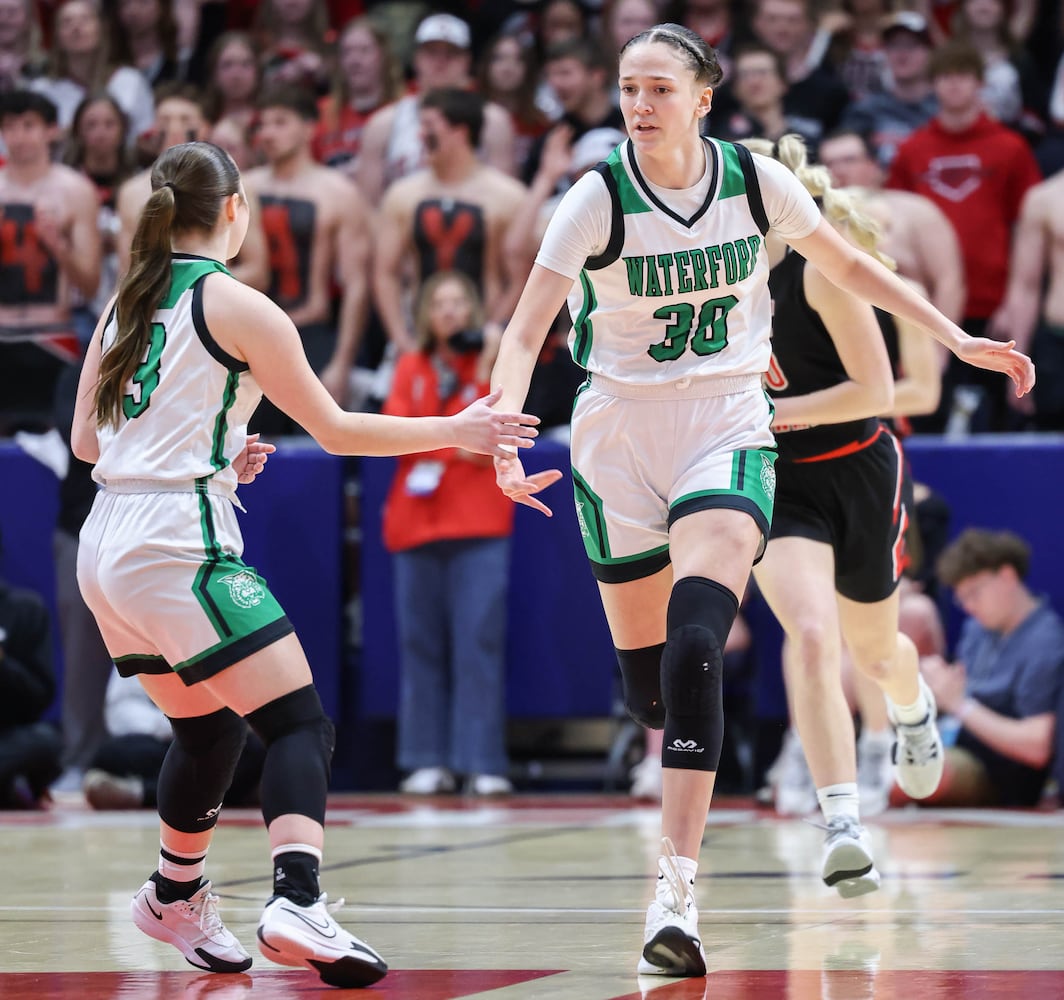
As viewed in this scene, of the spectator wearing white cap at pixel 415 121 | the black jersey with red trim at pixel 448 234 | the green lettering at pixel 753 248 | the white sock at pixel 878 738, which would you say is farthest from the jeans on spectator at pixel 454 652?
the green lettering at pixel 753 248

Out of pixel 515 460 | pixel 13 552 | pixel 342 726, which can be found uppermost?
pixel 515 460

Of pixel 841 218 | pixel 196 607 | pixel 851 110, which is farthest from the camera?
pixel 851 110

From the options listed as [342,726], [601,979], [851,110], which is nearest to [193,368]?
[601,979]

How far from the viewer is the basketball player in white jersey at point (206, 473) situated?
4.10m

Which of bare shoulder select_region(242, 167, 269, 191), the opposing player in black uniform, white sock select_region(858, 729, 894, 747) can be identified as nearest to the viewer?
the opposing player in black uniform

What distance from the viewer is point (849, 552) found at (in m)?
6.08

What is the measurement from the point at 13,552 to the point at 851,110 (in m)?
5.61

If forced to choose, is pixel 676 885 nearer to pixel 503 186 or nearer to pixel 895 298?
pixel 895 298

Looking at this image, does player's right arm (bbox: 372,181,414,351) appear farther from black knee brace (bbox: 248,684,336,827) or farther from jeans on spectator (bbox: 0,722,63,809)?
black knee brace (bbox: 248,684,336,827)

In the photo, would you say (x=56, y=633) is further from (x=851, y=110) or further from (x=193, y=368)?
(x=193, y=368)

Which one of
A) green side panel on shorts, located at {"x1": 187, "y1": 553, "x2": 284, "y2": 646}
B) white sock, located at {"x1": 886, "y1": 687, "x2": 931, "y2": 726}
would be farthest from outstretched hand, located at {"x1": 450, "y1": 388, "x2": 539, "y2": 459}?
white sock, located at {"x1": 886, "y1": 687, "x2": 931, "y2": 726}

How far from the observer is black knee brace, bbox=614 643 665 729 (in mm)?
5070

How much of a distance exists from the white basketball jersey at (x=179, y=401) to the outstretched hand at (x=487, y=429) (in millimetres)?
510

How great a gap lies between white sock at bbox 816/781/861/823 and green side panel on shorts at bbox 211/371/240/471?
7.51 feet
